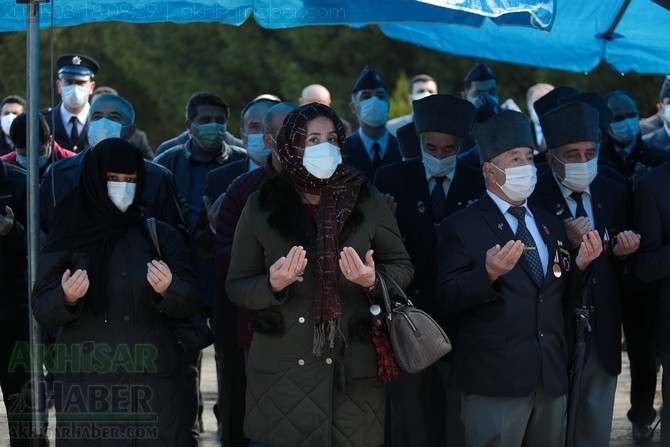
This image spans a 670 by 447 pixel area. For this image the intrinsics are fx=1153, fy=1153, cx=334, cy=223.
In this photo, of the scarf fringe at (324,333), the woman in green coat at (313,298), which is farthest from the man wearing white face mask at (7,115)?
the scarf fringe at (324,333)

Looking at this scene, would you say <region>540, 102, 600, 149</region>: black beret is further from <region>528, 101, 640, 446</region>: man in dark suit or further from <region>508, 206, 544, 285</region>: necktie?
<region>508, 206, 544, 285</region>: necktie

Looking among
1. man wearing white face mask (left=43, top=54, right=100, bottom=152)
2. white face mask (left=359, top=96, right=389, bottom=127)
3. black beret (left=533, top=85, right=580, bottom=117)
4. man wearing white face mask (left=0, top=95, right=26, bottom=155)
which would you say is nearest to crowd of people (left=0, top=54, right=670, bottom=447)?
black beret (left=533, top=85, right=580, bottom=117)

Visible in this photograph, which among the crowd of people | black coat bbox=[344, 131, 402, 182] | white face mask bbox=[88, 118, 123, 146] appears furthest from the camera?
black coat bbox=[344, 131, 402, 182]

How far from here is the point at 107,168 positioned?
5789mm

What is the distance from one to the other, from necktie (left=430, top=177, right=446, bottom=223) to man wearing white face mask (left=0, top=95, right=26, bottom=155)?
181 inches

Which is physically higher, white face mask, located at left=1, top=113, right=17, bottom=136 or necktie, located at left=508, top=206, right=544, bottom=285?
white face mask, located at left=1, top=113, right=17, bottom=136

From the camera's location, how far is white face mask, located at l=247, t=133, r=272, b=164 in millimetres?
7305

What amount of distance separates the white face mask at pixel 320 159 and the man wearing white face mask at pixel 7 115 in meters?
5.30

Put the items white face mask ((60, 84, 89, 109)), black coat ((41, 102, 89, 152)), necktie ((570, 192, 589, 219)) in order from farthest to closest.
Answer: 1. white face mask ((60, 84, 89, 109))
2. black coat ((41, 102, 89, 152))
3. necktie ((570, 192, 589, 219))

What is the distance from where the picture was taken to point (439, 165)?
689cm

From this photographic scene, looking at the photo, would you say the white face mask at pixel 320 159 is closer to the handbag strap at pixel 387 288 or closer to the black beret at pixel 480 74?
the handbag strap at pixel 387 288

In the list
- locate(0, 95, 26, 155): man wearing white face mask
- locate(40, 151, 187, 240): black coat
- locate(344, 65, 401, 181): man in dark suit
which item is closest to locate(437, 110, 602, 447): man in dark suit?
locate(40, 151, 187, 240): black coat

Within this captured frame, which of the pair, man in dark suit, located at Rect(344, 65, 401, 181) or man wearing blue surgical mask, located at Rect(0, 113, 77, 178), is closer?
man wearing blue surgical mask, located at Rect(0, 113, 77, 178)

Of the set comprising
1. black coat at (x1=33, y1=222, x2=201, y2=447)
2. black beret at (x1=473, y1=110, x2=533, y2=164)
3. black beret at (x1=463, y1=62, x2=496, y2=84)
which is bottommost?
black coat at (x1=33, y1=222, x2=201, y2=447)
